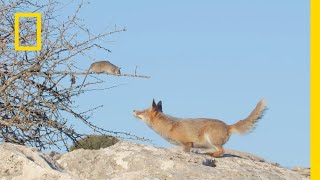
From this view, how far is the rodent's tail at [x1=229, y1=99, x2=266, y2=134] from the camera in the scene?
10634 millimetres

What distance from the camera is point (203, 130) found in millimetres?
10422

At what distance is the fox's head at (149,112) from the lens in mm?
11728

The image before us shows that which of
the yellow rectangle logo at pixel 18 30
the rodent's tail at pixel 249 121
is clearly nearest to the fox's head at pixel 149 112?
the rodent's tail at pixel 249 121

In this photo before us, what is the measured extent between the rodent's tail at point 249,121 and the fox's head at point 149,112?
60.1 inches

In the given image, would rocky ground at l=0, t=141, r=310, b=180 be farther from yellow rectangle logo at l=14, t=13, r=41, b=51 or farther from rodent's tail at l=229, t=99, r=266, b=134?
yellow rectangle logo at l=14, t=13, r=41, b=51

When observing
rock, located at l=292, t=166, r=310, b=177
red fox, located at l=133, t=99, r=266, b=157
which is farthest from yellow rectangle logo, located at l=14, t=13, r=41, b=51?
rock, located at l=292, t=166, r=310, b=177

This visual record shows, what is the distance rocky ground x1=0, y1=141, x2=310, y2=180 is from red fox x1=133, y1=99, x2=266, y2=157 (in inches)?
135

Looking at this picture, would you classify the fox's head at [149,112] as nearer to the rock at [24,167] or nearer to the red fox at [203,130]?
the red fox at [203,130]

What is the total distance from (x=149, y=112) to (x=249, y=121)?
6.42 feet

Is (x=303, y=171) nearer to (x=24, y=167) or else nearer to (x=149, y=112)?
(x=24, y=167)

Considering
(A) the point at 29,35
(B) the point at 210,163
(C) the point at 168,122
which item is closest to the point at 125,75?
(C) the point at 168,122

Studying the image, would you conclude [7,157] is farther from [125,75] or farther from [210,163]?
[125,75]

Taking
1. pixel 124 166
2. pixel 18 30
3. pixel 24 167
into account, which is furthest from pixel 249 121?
pixel 24 167

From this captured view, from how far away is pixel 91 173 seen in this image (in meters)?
5.62
